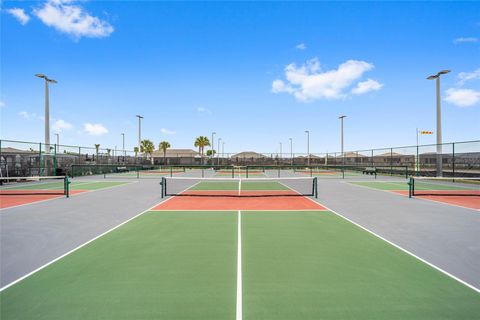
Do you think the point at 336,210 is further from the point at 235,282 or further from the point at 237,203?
the point at 235,282

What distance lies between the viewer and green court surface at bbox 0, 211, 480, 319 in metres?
3.52

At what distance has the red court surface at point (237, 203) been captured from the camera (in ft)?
34.1

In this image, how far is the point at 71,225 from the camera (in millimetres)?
7625

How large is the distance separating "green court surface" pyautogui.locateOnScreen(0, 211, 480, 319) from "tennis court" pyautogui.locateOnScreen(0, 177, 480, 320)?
0.02m

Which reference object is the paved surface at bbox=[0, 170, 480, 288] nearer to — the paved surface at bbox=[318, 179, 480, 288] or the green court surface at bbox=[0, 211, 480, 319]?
the paved surface at bbox=[318, 179, 480, 288]

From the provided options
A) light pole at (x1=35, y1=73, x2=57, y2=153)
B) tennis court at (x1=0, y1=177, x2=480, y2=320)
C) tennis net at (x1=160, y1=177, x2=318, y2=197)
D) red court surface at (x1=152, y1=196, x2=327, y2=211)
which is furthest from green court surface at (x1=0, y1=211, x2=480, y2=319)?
light pole at (x1=35, y1=73, x2=57, y2=153)

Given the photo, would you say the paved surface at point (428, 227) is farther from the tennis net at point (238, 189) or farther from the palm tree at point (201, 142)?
the palm tree at point (201, 142)

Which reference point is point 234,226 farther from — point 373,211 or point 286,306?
point 373,211

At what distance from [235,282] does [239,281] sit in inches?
3.0

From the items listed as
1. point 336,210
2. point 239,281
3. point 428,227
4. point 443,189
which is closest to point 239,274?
point 239,281

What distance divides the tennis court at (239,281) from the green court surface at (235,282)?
15mm

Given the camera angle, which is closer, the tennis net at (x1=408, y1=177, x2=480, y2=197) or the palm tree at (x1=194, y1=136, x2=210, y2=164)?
A: the tennis net at (x1=408, y1=177, x2=480, y2=197)

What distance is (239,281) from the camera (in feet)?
14.1

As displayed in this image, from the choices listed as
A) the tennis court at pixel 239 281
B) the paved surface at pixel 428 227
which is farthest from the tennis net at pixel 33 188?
the paved surface at pixel 428 227
